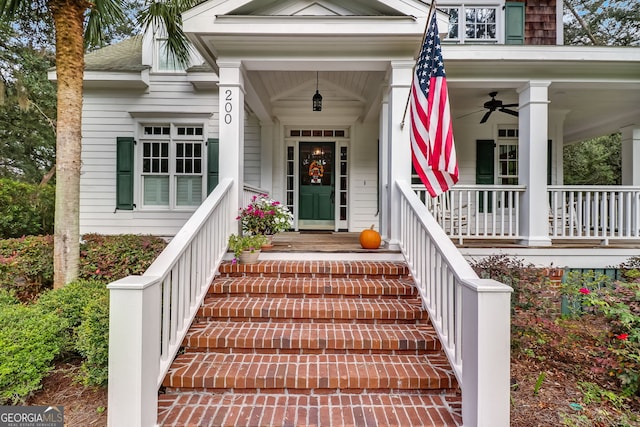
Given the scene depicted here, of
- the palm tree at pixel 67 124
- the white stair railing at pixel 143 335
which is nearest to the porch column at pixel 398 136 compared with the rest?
the white stair railing at pixel 143 335

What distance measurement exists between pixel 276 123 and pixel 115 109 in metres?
3.12

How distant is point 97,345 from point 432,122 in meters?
3.26

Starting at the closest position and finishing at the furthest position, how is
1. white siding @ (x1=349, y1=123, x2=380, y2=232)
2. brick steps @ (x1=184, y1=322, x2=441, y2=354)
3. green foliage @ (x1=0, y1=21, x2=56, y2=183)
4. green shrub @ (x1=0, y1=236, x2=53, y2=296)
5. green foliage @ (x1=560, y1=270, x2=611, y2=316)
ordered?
brick steps @ (x1=184, y1=322, x2=441, y2=354)
green foliage @ (x1=560, y1=270, x2=611, y2=316)
green shrub @ (x1=0, y1=236, x2=53, y2=296)
white siding @ (x1=349, y1=123, x2=380, y2=232)
green foliage @ (x1=0, y1=21, x2=56, y2=183)

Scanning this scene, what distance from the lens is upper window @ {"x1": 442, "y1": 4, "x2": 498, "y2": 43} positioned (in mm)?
6383

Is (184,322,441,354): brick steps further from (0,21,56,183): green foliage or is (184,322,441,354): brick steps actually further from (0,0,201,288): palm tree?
(0,21,56,183): green foliage

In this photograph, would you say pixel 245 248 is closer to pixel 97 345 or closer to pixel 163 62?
pixel 97 345

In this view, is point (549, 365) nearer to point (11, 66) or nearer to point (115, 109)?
point (115, 109)

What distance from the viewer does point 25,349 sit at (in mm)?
2484

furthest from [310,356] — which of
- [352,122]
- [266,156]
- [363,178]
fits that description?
[352,122]

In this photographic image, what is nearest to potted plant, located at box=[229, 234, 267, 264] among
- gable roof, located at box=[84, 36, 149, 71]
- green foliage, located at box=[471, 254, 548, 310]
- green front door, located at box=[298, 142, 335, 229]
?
green foliage, located at box=[471, 254, 548, 310]

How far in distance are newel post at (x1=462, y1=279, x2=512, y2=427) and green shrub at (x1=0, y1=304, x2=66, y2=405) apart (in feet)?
9.83

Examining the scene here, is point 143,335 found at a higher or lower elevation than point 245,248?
lower

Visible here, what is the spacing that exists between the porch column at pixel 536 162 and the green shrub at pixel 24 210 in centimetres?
845

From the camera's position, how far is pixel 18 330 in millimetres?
2602
